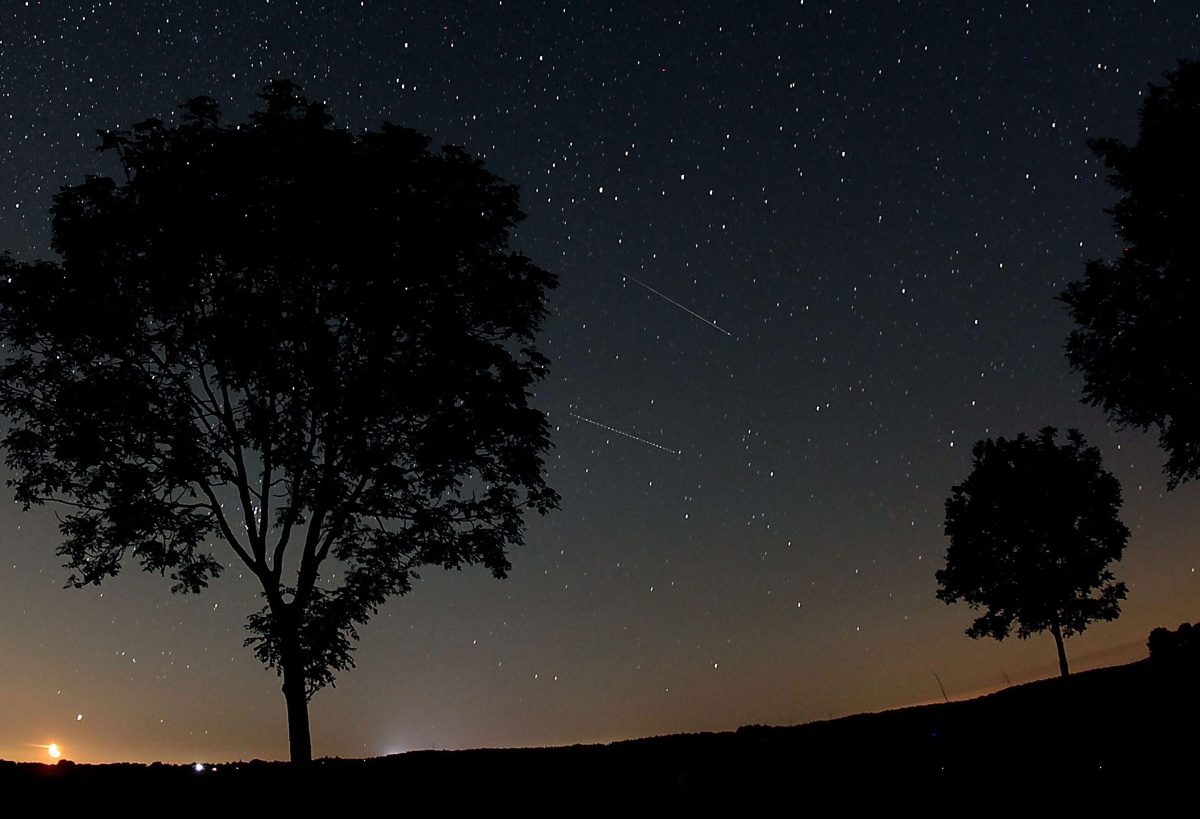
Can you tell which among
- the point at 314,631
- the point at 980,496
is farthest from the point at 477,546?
the point at 980,496

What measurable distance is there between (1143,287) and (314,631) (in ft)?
71.7

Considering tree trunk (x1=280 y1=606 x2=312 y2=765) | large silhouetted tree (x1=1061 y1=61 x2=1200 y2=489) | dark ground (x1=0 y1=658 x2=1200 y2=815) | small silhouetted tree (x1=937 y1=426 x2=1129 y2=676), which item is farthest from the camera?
small silhouetted tree (x1=937 y1=426 x2=1129 y2=676)

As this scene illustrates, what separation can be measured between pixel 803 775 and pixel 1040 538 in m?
27.1

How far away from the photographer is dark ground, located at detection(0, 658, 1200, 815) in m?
8.41

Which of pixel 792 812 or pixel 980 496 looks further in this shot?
pixel 980 496

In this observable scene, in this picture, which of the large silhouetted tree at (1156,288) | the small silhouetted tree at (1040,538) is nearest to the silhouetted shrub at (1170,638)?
the large silhouetted tree at (1156,288)

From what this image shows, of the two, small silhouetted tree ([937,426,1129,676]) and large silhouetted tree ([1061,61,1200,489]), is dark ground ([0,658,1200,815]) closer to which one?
large silhouetted tree ([1061,61,1200,489])

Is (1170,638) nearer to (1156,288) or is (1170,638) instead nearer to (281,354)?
(1156,288)

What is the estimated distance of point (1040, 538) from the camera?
3244 centimetres

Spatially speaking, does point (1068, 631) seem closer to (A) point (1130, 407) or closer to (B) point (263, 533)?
(A) point (1130, 407)

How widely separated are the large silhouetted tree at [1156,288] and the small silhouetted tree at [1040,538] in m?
9.66

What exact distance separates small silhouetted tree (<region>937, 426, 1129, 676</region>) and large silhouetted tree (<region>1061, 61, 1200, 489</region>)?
9662 millimetres

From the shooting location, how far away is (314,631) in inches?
661

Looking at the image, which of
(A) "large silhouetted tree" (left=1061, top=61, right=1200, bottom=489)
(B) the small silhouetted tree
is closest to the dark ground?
(A) "large silhouetted tree" (left=1061, top=61, right=1200, bottom=489)
